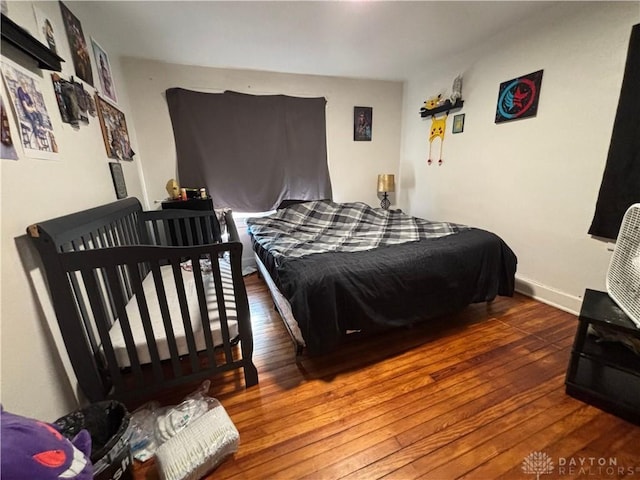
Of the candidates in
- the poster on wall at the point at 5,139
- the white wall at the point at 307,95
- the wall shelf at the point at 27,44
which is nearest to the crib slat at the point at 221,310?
the poster on wall at the point at 5,139

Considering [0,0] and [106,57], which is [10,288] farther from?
[106,57]

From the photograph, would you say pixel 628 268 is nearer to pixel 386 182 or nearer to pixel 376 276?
pixel 376 276

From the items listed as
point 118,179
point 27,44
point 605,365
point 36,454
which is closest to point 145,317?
point 36,454

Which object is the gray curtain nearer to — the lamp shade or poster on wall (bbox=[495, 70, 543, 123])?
the lamp shade

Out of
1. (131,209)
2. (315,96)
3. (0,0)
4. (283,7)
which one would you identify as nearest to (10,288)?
(0,0)

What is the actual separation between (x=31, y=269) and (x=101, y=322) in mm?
329

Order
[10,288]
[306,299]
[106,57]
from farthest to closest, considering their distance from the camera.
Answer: [106,57], [306,299], [10,288]

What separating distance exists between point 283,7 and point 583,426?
3019mm

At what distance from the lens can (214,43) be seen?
2.38 metres

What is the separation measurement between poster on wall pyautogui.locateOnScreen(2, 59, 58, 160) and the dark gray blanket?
1.27 metres

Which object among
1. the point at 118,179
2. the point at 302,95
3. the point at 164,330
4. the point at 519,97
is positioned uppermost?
the point at 302,95

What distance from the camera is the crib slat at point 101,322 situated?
1.12 m

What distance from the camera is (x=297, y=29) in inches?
86.0

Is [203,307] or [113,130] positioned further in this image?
[113,130]
